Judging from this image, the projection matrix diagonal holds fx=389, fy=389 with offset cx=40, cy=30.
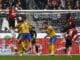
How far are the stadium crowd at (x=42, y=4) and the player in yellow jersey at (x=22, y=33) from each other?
4.17 feet

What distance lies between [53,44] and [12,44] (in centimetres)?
159

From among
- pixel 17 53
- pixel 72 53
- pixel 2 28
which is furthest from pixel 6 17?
pixel 72 53

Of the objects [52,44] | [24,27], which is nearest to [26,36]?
[24,27]

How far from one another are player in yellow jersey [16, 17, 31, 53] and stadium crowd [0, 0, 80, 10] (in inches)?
50.0

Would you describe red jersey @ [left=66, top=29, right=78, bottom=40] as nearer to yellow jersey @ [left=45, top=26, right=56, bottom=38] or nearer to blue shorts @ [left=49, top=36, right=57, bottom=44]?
blue shorts @ [left=49, top=36, right=57, bottom=44]

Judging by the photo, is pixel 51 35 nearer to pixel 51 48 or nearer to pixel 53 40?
pixel 53 40

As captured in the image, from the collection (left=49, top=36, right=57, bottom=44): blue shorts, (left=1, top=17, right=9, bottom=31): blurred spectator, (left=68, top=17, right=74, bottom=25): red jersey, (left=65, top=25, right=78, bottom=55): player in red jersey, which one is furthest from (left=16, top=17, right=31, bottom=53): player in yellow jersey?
(left=68, top=17, right=74, bottom=25): red jersey

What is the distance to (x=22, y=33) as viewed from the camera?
1509 cm

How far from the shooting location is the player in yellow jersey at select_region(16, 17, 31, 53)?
48.8 feet

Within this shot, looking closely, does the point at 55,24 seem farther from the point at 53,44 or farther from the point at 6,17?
the point at 6,17

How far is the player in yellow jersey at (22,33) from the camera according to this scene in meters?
14.9

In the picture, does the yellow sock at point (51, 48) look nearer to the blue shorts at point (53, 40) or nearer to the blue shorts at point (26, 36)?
the blue shorts at point (53, 40)

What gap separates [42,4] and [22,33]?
69.4 inches

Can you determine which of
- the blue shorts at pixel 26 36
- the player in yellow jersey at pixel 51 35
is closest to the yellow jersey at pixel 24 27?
the blue shorts at pixel 26 36
